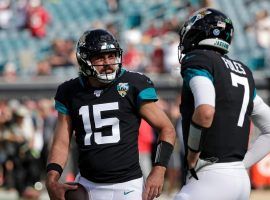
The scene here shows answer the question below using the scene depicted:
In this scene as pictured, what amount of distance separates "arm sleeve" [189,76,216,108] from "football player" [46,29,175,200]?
1.53 ft

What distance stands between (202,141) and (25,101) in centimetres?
956

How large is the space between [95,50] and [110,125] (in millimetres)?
459

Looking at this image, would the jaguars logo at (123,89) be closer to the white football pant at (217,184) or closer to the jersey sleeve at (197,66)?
the jersey sleeve at (197,66)

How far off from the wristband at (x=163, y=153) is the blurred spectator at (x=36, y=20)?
12.2 m

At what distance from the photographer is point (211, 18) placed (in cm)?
468

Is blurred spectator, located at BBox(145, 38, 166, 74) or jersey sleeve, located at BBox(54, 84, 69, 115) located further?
blurred spectator, located at BBox(145, 38, 166, 74)

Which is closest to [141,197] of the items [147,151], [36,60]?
[147,151]

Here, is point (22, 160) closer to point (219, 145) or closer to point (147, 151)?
point (147, 151)

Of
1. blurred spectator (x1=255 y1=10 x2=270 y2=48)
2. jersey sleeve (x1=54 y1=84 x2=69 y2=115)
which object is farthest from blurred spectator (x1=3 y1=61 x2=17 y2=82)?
jersey sleeve (x1=54 y1=84 x2=69 y2=115)

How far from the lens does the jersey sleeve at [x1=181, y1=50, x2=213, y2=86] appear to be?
4406 millimetres

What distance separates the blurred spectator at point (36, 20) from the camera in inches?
656

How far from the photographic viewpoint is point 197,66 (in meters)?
4.41

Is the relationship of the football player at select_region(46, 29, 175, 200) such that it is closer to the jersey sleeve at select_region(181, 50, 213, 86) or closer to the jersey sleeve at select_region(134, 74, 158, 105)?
the jersey sleeve at select_region(134, 74, 158, 105)

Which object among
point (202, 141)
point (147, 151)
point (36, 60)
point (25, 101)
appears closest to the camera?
point (202, 141)
